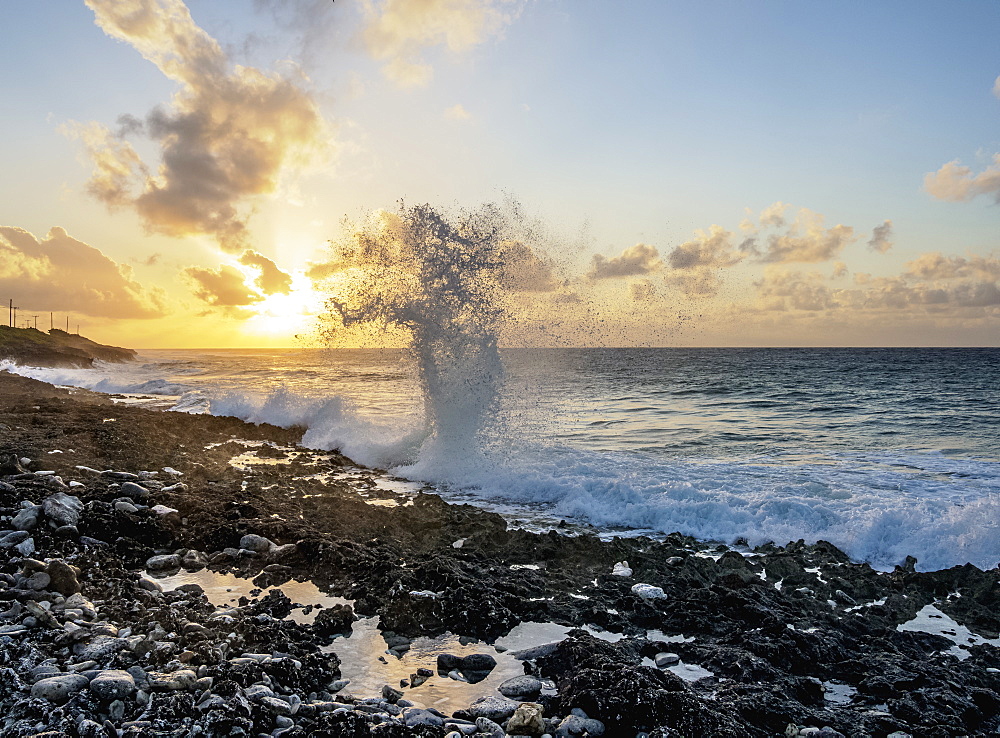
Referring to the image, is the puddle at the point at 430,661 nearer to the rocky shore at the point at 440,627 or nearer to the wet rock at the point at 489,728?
the rocky shore at the point at 440,627

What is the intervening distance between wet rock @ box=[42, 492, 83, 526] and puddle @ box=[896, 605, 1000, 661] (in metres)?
9.71

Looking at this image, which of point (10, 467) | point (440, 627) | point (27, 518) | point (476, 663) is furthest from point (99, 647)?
point (10, 467)

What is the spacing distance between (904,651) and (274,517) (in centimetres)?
786

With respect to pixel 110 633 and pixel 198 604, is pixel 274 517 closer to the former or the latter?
pixel 198 604

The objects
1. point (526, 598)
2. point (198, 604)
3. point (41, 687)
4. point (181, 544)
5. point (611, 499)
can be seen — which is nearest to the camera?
point (41, 687)

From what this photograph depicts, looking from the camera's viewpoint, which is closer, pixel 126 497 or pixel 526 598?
pixel 526 598

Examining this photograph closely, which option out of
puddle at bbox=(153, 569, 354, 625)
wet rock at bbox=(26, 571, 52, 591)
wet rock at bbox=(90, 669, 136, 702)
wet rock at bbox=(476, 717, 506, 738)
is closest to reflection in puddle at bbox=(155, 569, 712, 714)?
puddle at bbox=(153, 569, 354, 625)

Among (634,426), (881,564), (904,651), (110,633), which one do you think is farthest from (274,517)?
(634,426)

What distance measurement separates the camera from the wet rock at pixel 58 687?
367 centimetres

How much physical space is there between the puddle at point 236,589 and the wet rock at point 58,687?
6.45ft

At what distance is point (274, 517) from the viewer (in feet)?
27.7

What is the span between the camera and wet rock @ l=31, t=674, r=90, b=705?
144 inches

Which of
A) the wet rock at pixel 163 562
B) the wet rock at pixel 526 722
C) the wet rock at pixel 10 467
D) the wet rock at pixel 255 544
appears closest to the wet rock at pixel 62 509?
the wet rock at pixel 163 562

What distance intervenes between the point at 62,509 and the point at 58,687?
13.9 ft
